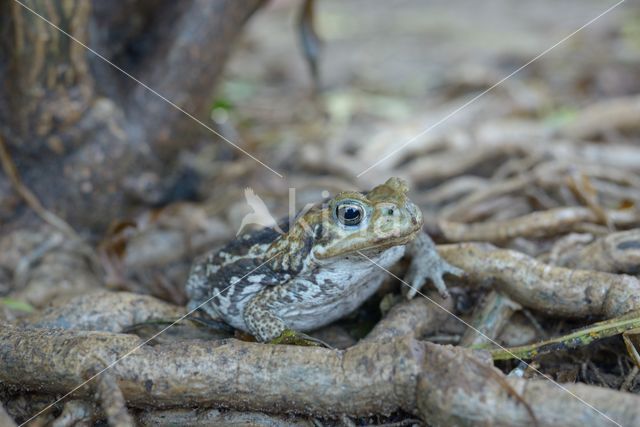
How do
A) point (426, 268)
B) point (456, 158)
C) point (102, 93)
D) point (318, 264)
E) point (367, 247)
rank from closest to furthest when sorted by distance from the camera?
point (367, 247), point (318, 264), point (426, 268), point (102, 93), point (456, 158)

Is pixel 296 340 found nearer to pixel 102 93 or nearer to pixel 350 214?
pixel 350 214

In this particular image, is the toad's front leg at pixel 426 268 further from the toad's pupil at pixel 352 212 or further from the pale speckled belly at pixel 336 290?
the toad's pupil at pixel 352 212

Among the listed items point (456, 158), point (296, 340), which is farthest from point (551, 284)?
point (456, 158)

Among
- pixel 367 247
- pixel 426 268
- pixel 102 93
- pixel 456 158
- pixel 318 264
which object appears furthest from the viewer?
pixel 456 158

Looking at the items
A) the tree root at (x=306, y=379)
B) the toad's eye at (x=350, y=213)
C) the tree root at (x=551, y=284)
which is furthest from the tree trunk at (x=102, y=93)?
the tree root at (x=551, y=284)

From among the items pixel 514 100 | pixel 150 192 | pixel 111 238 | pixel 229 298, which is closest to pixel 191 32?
pixel 150 192

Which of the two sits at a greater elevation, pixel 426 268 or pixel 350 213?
pixel 350 213

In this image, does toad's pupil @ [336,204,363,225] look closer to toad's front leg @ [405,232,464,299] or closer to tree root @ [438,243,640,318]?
toad's front leg @ [405,232,464,299]
